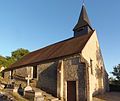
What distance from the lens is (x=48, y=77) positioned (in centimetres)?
2400

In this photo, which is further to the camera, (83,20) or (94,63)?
(83,20)

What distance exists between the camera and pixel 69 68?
21.6 m

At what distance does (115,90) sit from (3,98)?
67.7 feet

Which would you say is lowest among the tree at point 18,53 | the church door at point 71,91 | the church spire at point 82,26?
the church door at point 71,91

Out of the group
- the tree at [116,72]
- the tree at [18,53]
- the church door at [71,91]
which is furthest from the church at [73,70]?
the tree at [18,53]

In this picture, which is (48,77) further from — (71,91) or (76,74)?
(76,74)

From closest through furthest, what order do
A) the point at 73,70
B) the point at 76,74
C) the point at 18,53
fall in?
the point at 76,74 < the point at 73,70 < the point at 18,53

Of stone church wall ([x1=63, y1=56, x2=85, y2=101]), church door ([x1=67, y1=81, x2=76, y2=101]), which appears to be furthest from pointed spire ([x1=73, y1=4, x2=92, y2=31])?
church door ([x1=67, y1=81, x2=76, y2=101])

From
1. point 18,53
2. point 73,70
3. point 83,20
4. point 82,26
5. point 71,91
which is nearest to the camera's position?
point 71,91

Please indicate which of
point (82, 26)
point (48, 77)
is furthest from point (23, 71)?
point (82, 26)

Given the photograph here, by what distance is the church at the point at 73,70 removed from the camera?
2022cm

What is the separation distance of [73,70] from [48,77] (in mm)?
4301

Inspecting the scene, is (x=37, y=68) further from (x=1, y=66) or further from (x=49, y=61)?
(x=1, y=66)

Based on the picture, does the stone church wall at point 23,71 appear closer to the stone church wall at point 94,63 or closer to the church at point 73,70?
the church at point 73,70
